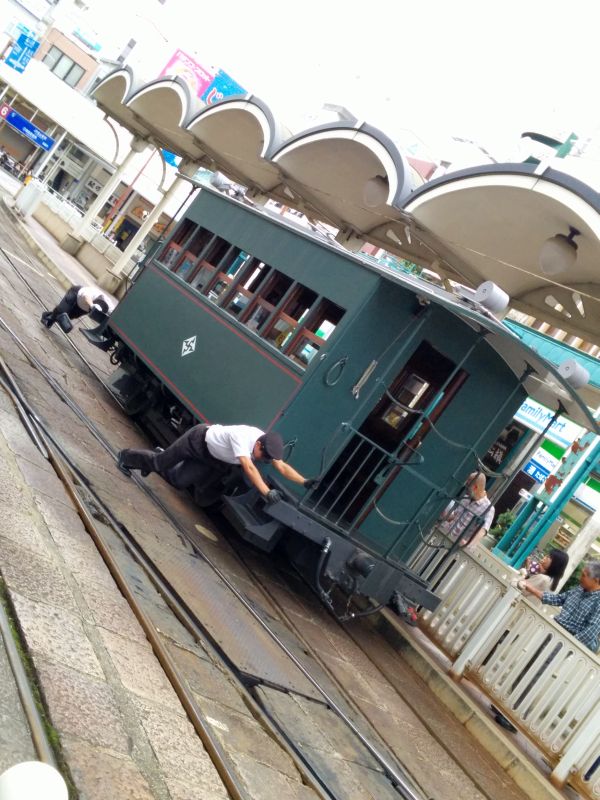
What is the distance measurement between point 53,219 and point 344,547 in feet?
86.9

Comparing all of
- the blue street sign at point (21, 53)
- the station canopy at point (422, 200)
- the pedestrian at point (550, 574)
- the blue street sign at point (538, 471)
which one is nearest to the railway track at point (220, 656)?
the pedestrian at point (550, 574)

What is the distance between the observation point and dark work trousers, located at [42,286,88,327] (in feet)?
46.6

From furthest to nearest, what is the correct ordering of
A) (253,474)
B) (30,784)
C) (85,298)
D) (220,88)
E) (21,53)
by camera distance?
1. (21,53)
2. (220,88)
3. (85,298)
4. (253,474)
5. (30,784)

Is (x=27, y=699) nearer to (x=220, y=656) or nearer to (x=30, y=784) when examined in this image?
(x=30, y=784)

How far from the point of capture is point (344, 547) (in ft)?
26.9

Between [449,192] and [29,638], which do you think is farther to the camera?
[449,192]

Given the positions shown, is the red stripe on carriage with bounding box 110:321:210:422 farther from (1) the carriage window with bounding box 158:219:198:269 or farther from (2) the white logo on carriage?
(1) the carriage window with bounding box 158:219:198:269

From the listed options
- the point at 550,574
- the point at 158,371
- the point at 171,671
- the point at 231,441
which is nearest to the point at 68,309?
the point at 158,371

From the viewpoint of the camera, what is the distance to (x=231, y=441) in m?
7.99

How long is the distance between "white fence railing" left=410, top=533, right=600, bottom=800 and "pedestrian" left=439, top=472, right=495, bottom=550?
14 cm

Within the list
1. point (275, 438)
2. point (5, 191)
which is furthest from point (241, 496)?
point (5, 191)

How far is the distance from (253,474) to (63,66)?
52787 mm

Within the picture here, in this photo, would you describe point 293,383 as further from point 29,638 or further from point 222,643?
point 29,638

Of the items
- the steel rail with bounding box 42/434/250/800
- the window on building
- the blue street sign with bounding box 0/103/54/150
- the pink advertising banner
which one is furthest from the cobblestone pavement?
the window on building
